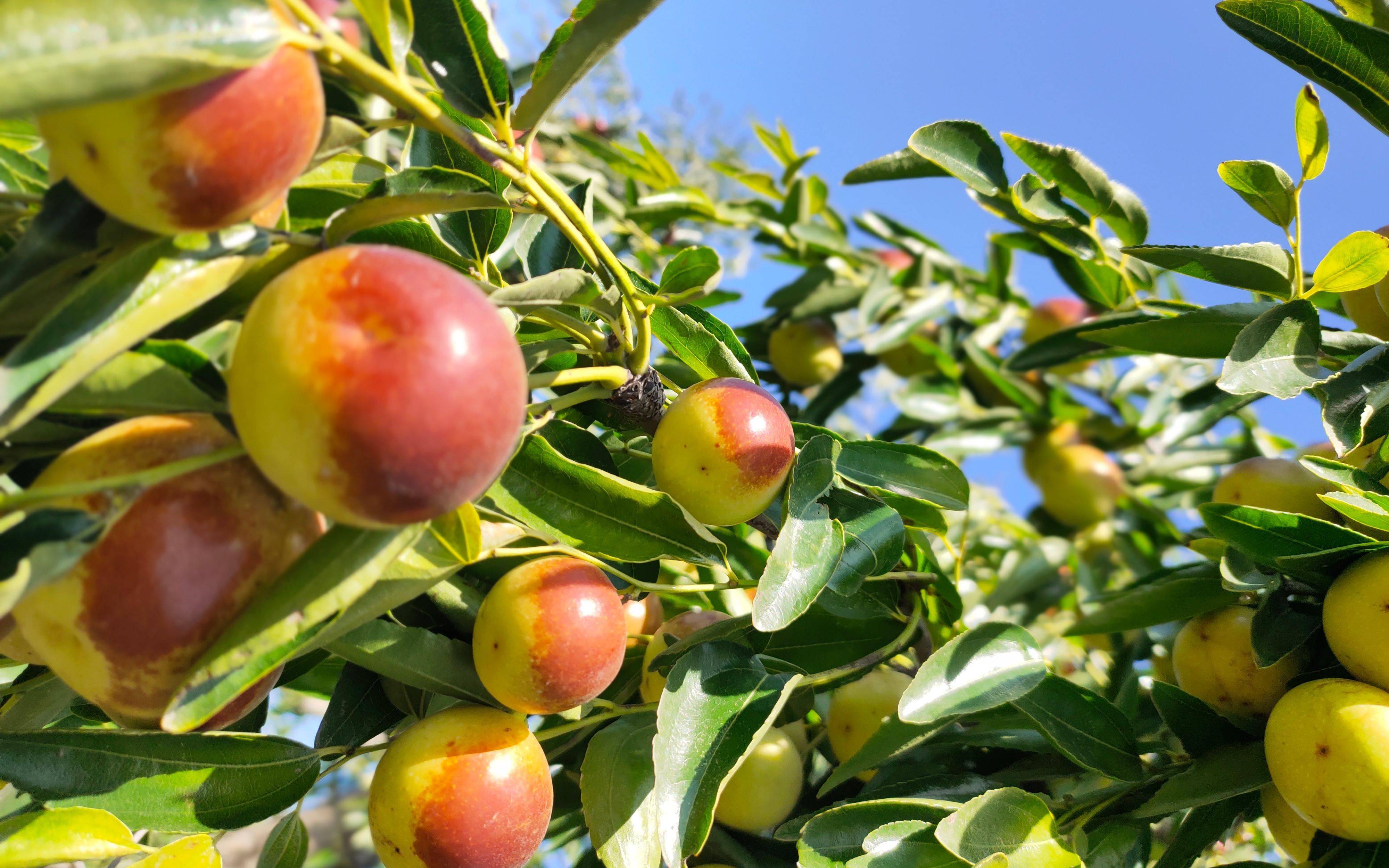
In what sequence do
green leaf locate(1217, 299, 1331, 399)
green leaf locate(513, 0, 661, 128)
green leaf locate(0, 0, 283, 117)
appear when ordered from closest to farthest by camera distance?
green leaf locate(0, 0, 283, 117)
green leaf locate(513, 0, 661, 128)
green leaf locate(1217, 299, 1331, 399)

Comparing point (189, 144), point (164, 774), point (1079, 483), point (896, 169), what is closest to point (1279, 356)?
point (896, 169)

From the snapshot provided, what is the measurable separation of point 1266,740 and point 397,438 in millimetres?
985

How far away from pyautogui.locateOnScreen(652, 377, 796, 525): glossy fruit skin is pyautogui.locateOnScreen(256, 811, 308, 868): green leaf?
0.56 m

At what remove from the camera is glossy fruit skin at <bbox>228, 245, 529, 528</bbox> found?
0.52 metres

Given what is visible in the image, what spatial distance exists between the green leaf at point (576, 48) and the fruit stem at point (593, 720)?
63 cm

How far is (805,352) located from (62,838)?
177 cm

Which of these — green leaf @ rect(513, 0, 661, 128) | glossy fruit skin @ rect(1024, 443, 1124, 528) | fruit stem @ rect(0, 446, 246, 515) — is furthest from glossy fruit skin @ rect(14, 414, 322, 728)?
glossy fruit skin @ rect(1024, 443, 1124, 528)

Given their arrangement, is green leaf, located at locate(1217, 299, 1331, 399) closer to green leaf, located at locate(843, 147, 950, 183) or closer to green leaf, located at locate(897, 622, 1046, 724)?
green leaf, located at locate(897, 622, 1046, 724)

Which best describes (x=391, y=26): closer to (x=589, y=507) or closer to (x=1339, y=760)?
(x=589, y=507)

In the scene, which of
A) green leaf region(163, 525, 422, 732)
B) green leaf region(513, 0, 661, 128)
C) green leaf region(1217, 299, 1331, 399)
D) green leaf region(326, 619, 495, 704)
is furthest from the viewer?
green leaf region(1217, 299, 1331, 399)

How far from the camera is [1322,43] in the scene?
1.08 m

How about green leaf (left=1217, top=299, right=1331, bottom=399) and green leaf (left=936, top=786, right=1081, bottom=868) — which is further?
green leaf (left=1217, top=299, right=1331, bottom=399)

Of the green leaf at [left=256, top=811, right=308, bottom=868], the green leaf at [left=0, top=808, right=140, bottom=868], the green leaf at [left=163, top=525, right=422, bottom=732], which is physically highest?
the green leaf at [left=163, top=525, right=422, bottom=732]

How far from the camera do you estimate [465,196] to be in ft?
2.19
